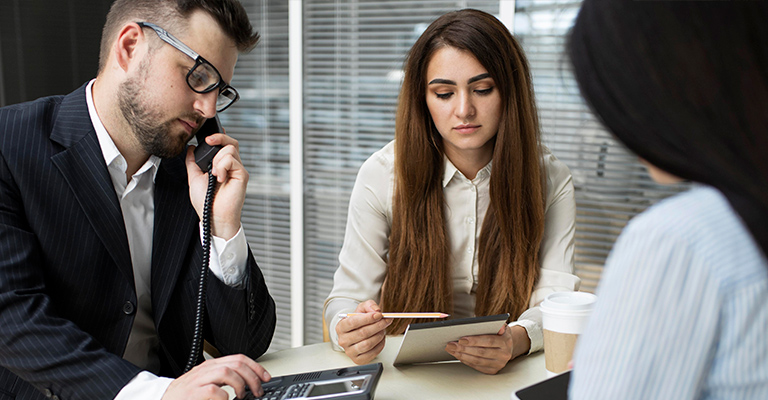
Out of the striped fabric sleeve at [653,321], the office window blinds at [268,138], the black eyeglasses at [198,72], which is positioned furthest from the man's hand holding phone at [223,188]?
the office window blinds at [268,138]

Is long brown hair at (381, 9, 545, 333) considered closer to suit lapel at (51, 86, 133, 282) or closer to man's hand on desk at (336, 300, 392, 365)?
man's hand on desk at (336, 300, 392, 365)

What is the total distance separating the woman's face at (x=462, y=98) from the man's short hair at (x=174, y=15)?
1.85 feet

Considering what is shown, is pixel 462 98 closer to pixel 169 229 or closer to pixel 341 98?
pixel 169 229

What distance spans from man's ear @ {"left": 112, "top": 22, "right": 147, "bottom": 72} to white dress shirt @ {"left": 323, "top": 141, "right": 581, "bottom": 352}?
74cm

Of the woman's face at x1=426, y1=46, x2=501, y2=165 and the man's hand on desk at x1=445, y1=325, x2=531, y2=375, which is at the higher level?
the woman's face at x1=426, y1=46, x2=501, y2=165

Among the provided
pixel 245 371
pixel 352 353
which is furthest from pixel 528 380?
pixel 245 371

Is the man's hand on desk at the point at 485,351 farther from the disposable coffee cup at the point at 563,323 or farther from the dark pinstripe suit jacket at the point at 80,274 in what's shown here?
the dark pinstripe suit jacket at the point at 80,274

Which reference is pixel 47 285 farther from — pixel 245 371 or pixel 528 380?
pixel 528 380

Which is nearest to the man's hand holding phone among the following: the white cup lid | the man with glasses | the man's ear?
the man with glasses

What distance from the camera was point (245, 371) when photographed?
3.43 ft

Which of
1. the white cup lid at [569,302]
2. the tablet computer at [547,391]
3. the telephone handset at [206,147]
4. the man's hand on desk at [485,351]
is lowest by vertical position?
the man's hand on desk at [485,351]

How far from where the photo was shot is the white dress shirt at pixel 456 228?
1.72 meters

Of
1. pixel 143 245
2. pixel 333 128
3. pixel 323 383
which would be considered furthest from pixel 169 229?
pixel 333 128

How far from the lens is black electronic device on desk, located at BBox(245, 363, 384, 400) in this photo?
3.27 ft
